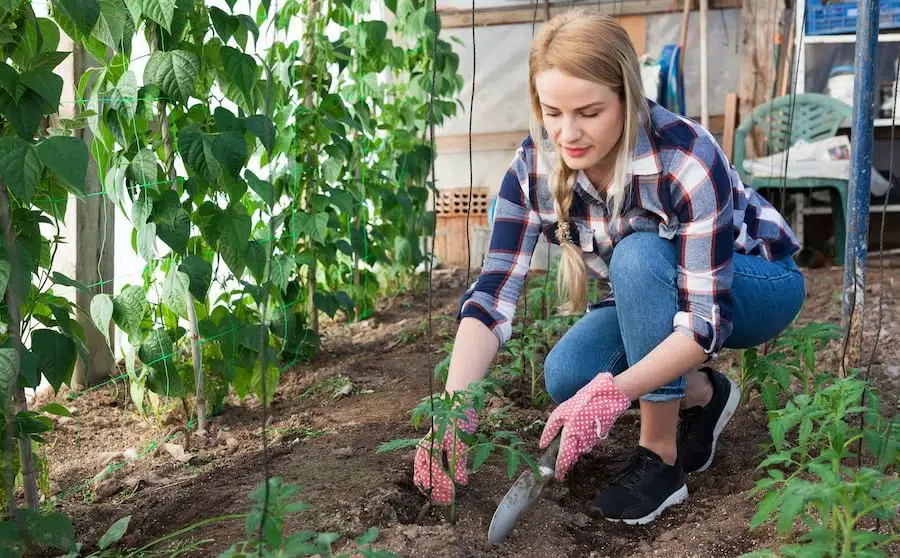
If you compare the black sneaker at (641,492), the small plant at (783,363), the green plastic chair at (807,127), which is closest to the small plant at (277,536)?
the black sneaker at (641,492)

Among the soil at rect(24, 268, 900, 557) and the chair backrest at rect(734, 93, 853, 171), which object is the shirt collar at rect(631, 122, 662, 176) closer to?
the soil at rect(24, 268, 900, 557)

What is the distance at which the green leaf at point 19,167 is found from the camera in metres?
1.52

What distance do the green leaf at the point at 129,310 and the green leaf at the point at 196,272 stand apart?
0.41 feet

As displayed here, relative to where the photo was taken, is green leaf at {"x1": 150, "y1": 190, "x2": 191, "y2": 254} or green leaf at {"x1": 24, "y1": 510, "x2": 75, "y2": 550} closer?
green leaf at {"x1": 24, "y1": 510, "x2": 75, "y2": 550}

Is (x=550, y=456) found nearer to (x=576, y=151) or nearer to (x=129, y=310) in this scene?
(x=576, y=151)

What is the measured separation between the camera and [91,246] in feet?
9.25

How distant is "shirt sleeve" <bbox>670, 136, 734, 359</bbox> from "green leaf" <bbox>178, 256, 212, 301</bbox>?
1093mm

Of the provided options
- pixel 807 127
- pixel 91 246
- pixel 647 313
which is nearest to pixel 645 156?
pixel 647 313

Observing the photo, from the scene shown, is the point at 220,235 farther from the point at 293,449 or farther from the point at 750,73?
the point at 750,73

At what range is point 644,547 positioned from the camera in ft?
5.82

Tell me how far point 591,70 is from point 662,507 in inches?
36.2

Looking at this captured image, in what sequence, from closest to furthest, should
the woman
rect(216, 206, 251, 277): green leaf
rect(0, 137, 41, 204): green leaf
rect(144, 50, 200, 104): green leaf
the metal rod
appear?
rect(0, 137, 41, 204): green leaf, the woman, rect(144, 50, 200, 104): green leaf, rect(216, 206, 251, 277): green leaf, the metal rod

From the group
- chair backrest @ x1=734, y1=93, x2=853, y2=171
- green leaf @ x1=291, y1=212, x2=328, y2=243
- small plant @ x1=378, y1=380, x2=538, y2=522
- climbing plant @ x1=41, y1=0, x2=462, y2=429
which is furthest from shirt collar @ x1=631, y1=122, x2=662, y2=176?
chair backrest @ x1=734, y1=93, x2=853, y2=171

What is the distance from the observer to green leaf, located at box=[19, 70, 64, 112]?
5.12 feet
